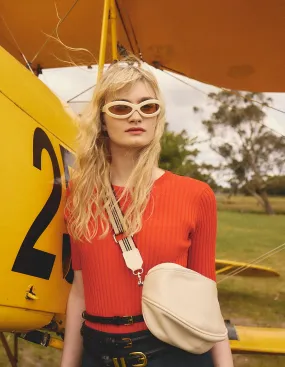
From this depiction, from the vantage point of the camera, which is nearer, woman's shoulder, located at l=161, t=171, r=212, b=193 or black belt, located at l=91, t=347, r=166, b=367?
black belt, located at l=91, t=347, r=166, b=367

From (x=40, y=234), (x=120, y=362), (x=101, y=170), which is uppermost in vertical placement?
(x=101, y=170)

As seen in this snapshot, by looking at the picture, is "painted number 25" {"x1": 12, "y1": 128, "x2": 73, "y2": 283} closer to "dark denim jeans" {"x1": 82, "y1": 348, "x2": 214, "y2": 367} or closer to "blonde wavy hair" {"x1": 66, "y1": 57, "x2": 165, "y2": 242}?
"blonde wavy hair" {"x1": 66, "y1": 57, "x2": 165, "y2": 242}

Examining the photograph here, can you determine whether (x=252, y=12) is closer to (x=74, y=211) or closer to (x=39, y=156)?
(x=39, y=156)

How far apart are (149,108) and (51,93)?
0.96 metres

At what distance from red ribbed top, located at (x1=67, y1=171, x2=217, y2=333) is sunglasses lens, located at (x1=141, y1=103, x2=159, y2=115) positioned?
0.79 feet

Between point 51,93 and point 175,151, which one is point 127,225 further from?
point 175,151

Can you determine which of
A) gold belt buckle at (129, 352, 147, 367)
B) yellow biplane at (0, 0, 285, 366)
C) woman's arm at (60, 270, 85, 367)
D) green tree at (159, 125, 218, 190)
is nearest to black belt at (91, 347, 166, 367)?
gold belt buckle at (129, 352, 147, 367)

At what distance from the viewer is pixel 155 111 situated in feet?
4.77

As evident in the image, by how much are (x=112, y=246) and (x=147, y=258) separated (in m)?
0.11

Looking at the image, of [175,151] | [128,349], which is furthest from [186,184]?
[175,151]

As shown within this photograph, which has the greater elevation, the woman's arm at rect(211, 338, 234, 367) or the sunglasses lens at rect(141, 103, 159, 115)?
the sunglasses lens at rect(141, 103, 159, 115)

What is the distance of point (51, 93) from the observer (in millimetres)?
2248

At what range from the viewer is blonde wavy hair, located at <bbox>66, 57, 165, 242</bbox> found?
4.51 ft

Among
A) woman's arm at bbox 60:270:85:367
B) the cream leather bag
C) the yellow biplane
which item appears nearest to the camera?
the cream leather bag
